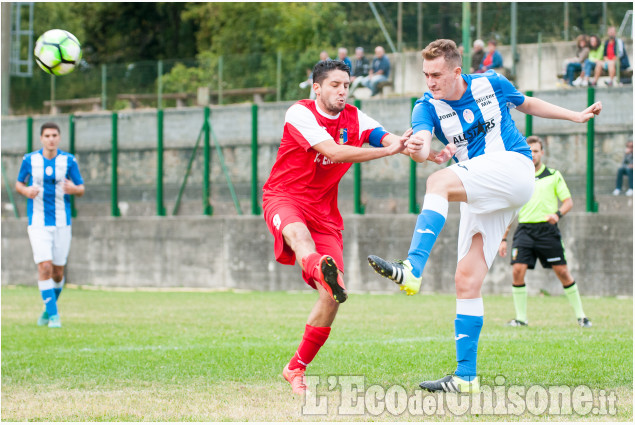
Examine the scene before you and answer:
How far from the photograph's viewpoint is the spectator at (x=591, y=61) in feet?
66.9

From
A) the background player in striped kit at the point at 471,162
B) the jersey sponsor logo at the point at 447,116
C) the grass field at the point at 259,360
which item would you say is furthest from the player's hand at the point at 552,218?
the jersey sponsor logo at the point at 447,116

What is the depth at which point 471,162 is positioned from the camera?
256 inches

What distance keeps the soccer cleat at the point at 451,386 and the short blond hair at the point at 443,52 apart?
224 centimetres

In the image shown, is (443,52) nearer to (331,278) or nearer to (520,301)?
(331,278)

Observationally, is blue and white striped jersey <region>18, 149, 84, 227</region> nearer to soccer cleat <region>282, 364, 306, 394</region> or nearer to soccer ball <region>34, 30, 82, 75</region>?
soccer ball <region>34, 30, 82, 75</region>

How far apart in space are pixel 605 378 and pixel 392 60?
707 inches

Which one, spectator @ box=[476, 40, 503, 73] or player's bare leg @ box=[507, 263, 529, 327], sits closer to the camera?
player's bare leg @ box=[507, 263, 529, 327]

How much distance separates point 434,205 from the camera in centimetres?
625

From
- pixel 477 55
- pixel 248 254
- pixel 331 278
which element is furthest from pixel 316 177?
pixel 477 55

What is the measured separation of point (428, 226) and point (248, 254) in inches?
593

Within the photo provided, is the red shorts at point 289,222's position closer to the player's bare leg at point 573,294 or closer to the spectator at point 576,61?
the player's bare leg at point 573,294

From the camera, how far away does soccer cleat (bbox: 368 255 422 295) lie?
5.73m

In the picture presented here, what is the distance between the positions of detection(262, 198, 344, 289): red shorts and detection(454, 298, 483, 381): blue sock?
956 mm

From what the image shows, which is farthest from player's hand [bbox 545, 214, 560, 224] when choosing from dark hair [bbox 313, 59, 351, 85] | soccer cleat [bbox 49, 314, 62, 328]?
soccer cleat [bbox 49, 314, 62, 328]
